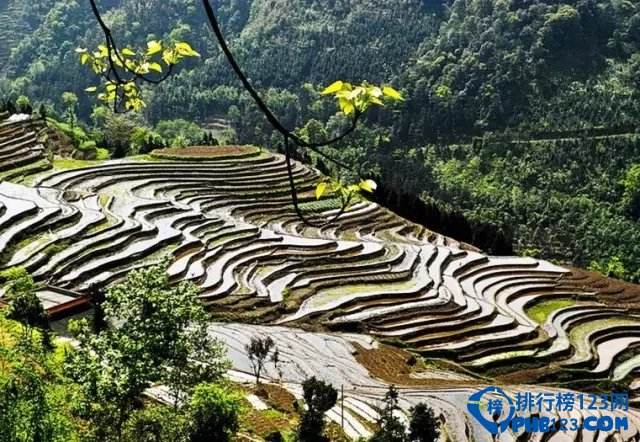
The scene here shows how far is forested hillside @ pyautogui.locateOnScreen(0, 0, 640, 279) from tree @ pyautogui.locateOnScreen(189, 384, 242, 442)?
106 feet

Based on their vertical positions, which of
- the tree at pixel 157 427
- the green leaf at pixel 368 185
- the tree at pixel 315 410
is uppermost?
the green leaf at pixel 368 185

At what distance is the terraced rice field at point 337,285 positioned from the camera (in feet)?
69.6

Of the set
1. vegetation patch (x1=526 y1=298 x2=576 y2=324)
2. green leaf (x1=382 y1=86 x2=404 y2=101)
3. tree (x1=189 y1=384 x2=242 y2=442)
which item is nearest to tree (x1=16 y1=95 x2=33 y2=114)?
vegetation patch (x1=526 y1=298 x2=576 y2=324)

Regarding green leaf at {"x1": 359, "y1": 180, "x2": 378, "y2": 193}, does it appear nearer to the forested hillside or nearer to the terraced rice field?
the terraced rice field

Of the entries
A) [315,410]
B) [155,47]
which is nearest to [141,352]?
[315,410]

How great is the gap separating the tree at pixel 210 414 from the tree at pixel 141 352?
632mm

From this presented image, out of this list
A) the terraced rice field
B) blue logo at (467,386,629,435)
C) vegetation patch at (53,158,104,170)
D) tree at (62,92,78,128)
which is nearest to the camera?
blue logo at (467,386,629,435)

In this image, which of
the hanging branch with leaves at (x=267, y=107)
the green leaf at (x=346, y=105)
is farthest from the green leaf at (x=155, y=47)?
the green leaf at (x=346, y=105)

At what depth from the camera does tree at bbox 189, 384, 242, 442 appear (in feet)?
31.0

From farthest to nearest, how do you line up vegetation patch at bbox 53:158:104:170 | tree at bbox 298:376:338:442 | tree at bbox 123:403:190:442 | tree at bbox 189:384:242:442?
vegetation patch at bbox 53:158:104:170, tree at bbox 298:376:338:442, tree at bbox 189:384:242:442, tree at bbox 123:403:190:442

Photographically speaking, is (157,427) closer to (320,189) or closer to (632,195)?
(320,189)

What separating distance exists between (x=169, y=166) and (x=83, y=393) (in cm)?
3171

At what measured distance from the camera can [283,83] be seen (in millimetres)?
101625

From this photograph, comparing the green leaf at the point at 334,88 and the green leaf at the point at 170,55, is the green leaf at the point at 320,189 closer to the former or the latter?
the green leaf at the point at 334,88
